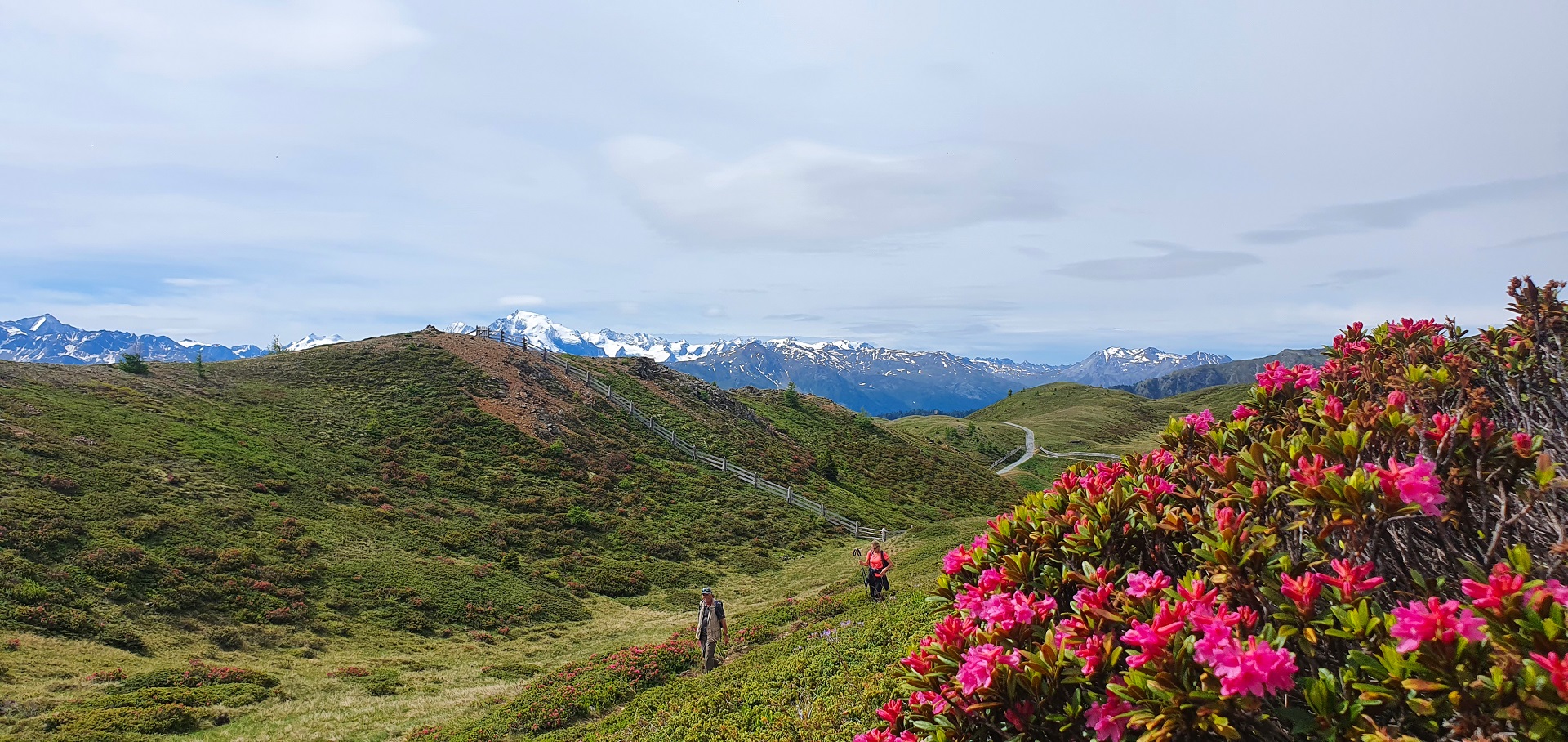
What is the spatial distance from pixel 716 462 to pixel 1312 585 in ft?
138

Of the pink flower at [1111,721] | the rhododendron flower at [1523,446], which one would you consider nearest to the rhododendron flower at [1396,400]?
the rhododendron flower at [1523,446]

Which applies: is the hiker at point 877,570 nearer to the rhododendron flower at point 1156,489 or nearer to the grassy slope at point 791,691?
the grassy slope at point 791,691

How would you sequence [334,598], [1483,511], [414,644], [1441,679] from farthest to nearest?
[334,598]
[414,644]
[1483,511]
[1441,679]

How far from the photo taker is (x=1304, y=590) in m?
2.47

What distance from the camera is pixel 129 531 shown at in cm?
1931

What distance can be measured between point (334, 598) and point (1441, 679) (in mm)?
24934

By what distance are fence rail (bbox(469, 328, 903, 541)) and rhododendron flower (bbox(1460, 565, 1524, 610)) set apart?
35.1 m

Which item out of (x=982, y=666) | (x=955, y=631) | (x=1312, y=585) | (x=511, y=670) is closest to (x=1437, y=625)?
(x=1312, y=585)

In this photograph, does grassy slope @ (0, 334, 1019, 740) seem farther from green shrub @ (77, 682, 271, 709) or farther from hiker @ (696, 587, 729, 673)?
hiker @ (696, 587, 729, 673)

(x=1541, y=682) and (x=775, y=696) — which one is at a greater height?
(x=1541, y=682)

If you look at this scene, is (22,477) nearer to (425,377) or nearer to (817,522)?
(425,377)

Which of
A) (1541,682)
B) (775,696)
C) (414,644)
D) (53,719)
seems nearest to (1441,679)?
(1541,682)

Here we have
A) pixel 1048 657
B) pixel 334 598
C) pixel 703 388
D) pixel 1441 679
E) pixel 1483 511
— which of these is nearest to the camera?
pixel 1441 679

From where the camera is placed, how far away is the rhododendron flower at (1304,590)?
8.06ft
